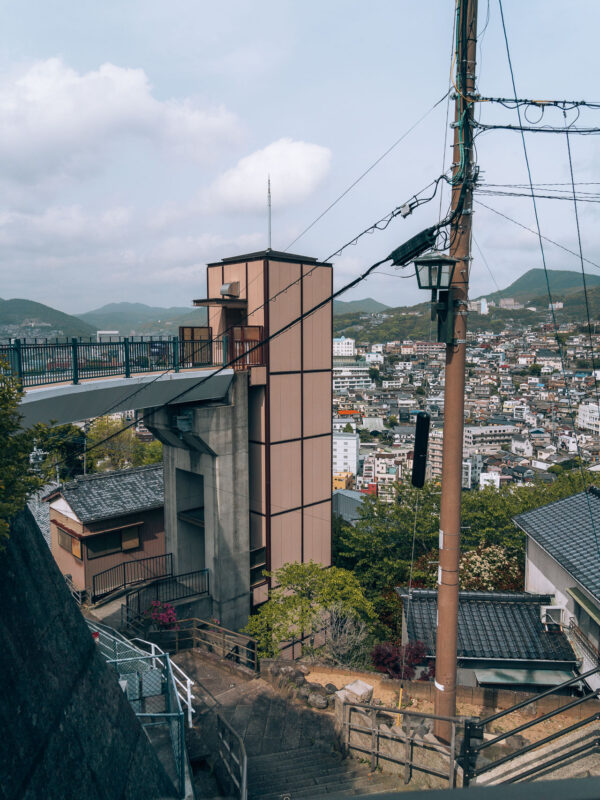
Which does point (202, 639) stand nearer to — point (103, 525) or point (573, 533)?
point (103, 525)

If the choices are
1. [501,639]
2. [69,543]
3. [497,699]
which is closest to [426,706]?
[497,699]

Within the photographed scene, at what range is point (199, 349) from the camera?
16.4 m

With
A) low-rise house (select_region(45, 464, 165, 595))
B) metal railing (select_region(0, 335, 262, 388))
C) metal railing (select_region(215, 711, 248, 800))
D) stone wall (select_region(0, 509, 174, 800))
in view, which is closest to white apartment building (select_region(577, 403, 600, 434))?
low-rise house (select_region(45, 464, 165, 595))

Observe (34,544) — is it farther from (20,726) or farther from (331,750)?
(331,750)

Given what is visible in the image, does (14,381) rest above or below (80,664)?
above

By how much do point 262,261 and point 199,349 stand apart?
3327 mm

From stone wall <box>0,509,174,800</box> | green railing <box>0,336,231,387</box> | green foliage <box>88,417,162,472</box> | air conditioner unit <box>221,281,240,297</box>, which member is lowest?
green foliage <box>88,417,162,472</box>

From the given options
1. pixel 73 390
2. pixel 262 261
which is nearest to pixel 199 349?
pixel 262 261

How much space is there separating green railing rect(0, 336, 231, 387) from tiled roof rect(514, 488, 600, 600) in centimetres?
1063

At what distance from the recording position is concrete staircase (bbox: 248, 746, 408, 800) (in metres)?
8.04

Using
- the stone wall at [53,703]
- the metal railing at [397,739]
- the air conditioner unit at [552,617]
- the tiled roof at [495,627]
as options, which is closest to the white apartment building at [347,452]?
the tiled roof at [495,627]

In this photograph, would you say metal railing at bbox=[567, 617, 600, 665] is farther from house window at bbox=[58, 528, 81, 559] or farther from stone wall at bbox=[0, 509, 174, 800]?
house window at bbox=[58, 528, 81, 559]

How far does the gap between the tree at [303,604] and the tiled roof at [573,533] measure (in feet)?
17.5

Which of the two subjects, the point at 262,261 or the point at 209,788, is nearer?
the point at 209,788
